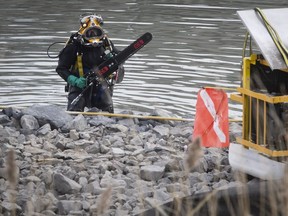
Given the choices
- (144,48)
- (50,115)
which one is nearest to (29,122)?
(50,115)

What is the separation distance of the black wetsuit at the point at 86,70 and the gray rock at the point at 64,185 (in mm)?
4282

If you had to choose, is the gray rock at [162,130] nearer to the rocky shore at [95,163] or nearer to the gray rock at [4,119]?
the rocky shore at [95,163]

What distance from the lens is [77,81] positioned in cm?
1208

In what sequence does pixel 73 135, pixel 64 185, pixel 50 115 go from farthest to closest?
pixel 50 115 → pixel 73 135 → pixel 64 185

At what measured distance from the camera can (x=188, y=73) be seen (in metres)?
15.8

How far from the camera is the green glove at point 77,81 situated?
12064 millimetres

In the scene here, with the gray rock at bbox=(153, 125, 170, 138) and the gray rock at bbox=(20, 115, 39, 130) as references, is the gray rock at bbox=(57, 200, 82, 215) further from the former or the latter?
the gray rock at bbox=(20, 115, 39, 130)

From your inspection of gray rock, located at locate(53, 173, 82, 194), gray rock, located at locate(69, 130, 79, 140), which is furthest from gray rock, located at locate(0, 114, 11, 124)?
gray rock, located at locate(53, 173, 82, 194)

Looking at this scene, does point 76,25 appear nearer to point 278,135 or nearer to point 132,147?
point 132,147

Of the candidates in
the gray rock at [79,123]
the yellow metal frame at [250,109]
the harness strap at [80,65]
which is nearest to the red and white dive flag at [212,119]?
the yellow metal frame at [250,109]

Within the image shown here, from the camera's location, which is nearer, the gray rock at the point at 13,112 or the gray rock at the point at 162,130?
the gray rock at the point at 162,130

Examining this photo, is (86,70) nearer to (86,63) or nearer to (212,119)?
(86,63)

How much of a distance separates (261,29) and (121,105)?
6.01 metres

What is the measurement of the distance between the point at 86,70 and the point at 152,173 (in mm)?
4188
